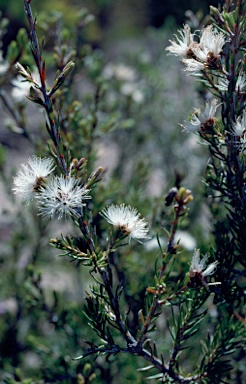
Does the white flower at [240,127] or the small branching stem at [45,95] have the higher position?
the small branching stem at [45,95]

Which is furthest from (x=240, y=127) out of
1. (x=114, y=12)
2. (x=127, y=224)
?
(x=114, y=12)

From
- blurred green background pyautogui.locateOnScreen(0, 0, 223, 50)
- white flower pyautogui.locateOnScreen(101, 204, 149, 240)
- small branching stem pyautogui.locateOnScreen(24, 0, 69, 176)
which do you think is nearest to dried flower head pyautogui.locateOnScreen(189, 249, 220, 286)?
white flower pyautogui.locateOnScreen(101, 204, 149, 240)

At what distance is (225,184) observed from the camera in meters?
0.74

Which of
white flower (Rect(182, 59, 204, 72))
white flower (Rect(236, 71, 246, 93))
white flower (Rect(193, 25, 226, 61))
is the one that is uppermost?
white flower (Rect(193, 25, 226, 61))

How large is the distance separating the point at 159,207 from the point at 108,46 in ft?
14.6

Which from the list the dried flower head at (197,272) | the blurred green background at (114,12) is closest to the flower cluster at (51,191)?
the dried flower head at (197,272)

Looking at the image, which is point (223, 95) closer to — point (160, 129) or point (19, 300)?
point (19, 300)

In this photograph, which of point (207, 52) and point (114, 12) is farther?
point (114, 12)

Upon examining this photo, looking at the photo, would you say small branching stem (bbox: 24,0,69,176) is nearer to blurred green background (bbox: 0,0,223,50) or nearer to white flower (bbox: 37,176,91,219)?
white flower (bbox: 37,176,91,219)

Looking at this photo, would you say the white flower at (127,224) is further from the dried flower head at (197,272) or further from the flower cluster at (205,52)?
the flower cluster at (205,52)

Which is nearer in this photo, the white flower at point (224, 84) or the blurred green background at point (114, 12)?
the white flower at point (224, 84)

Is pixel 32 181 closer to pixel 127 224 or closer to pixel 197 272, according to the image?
pixel 127 224

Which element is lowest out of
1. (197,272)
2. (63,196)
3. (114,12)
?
(197,272)

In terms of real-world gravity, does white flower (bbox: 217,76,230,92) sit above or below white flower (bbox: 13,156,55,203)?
above
